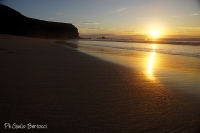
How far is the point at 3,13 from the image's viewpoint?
1869 inches

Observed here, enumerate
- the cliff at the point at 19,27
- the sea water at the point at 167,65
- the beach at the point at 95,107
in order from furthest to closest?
the cliff at the point at 19,27 < the sea water at the point at 167,65 < the beach at the point at 95,107

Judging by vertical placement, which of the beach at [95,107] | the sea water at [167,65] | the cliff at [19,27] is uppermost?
the cliff at [19,27]

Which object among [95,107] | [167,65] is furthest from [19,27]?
[95,107]

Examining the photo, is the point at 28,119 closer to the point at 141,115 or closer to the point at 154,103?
the point at 141,115

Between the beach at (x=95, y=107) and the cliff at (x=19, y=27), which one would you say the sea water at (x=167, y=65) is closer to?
the beach at (x=95, y=107)

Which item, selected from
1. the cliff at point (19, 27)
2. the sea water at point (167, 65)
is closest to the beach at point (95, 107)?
the sea water at point (167, 65)

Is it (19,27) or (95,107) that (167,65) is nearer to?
(95,107)

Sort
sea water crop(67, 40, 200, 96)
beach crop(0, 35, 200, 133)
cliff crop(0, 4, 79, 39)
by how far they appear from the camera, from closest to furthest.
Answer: beach crop(0, 35, 200, 133)
sea water crop(67, 40, 200, 96)
cliff crop(0, 4, 79, 39)

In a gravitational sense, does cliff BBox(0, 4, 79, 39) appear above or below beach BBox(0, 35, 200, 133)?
above

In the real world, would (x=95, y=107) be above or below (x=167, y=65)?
below

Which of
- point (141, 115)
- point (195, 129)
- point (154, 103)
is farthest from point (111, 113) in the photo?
point (195, 129)

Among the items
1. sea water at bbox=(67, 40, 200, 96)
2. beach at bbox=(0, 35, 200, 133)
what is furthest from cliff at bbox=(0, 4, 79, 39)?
beach at bbox=(0, 35, 200, 133)

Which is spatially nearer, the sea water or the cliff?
the sea water

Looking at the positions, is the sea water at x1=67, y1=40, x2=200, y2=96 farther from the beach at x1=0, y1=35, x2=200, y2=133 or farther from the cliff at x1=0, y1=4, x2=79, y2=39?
the cliff at x1=0, y1=4, x2=79, y2=39
